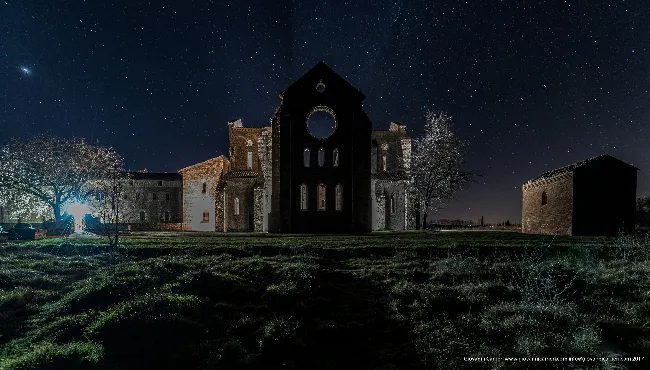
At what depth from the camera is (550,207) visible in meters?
29.5

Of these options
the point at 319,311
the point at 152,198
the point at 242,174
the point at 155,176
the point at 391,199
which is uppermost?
the point at 155,176

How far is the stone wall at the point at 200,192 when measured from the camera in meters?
47.9

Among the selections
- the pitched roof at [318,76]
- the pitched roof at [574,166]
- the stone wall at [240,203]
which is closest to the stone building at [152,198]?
the stone wall at [240,203]

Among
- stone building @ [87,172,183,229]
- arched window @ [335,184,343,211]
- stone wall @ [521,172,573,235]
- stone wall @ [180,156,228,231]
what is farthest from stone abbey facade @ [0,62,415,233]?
stone building @ [87,172,183,229]

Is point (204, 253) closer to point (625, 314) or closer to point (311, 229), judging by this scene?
point (311, 229)

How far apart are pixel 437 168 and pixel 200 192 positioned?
2924 centimetres

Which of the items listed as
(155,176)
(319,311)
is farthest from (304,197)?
(155,176)

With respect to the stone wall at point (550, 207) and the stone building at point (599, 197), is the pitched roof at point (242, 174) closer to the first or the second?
the stone wall at point (550, 207)

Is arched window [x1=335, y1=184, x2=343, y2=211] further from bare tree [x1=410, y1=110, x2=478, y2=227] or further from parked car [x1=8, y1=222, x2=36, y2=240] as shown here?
parked car [x1=8, y1=222, x2=36, y2=240]

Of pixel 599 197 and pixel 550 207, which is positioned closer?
pixel 599 197

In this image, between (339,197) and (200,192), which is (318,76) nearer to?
(339,197)

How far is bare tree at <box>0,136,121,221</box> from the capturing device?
119 ft

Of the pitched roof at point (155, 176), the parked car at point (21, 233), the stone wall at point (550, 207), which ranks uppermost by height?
the pitched roof at point (155, 176)

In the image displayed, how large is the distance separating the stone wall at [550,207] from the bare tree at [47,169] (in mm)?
41897
